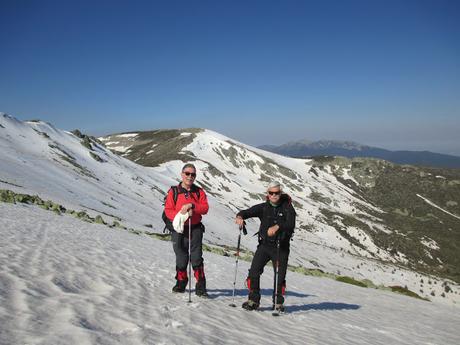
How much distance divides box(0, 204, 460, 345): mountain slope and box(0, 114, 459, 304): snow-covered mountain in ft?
47.5

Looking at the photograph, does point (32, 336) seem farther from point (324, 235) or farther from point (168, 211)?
point (324, 235)

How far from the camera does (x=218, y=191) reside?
88.3 metres

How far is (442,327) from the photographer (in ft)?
42.4

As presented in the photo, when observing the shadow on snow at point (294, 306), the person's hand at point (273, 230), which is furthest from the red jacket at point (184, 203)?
the shadow on snow at point (294, 306)

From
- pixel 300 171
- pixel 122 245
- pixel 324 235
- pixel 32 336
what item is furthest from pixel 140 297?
pixel 300 171

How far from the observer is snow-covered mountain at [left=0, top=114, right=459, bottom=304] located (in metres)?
38.5

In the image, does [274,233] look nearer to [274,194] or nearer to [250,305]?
[274,194]

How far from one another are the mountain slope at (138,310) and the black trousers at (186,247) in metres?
0.90

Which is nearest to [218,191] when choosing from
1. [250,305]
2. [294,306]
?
[294,306]

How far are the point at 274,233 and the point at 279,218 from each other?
0.43 meters

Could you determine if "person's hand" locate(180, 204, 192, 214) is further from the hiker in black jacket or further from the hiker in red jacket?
the hiker in black jacket

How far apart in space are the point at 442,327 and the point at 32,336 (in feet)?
42.2

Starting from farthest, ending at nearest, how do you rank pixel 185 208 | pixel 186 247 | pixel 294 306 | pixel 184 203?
pixel 294 306 < pixel 186 247 < pixel 184 203 < pixel 185 208

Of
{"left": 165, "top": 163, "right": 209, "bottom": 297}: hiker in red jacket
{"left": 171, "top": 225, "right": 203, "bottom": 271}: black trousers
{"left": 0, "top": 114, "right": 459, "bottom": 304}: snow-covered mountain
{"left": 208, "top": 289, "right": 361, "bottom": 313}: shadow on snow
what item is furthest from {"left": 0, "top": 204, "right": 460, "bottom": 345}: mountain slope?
{"left": 0, "top": 114, "right": 459, "bottom": 304}: snow-covered mountain
